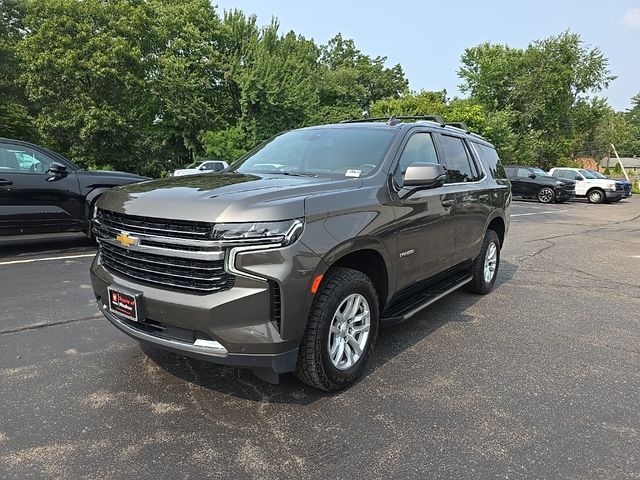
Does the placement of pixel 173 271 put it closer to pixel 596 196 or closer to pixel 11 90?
pixel 596 196

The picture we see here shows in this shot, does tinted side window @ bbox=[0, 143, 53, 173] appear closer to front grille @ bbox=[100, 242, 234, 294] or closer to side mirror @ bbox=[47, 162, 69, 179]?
side mirror @ bbox=[47, 162, 69, 179]

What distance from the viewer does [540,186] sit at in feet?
75.4

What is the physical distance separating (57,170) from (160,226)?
5429 mm

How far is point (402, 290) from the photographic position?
376 centimetres

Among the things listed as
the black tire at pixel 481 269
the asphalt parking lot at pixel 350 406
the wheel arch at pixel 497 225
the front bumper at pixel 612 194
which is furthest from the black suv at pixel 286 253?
the front bumper at pixel 612 194

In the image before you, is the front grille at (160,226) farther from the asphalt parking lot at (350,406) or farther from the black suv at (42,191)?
the black suv at (42,191)

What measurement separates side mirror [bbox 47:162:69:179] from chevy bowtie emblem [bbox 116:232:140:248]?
5.03 metres

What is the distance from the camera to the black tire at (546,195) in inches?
888

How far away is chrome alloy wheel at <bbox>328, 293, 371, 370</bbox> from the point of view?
10.0 ft

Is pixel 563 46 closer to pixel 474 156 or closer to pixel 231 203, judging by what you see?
pixel 474 156

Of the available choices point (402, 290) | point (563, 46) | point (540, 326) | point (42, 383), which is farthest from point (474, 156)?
point (563, 46)

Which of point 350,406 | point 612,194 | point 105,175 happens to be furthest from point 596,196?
point 350,406

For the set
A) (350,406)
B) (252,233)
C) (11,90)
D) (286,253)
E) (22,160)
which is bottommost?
(350,406)

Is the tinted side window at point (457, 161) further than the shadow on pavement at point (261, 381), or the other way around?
the tinted side window at point (457, 161)
